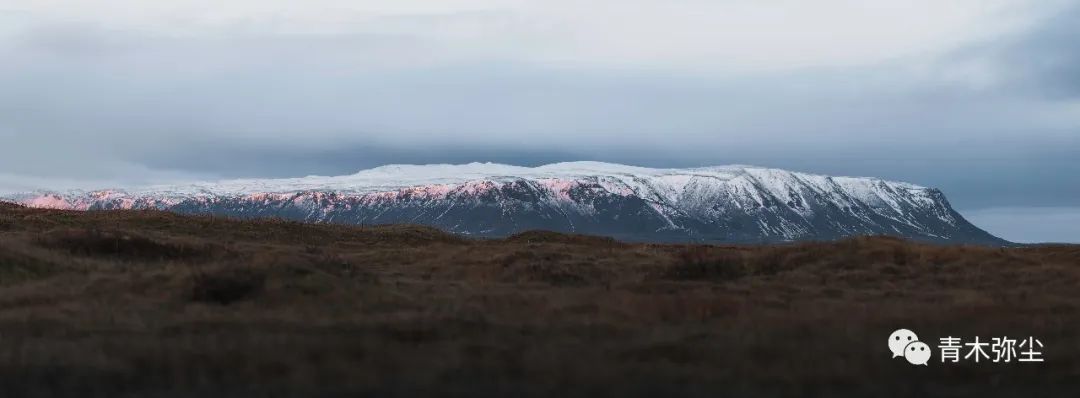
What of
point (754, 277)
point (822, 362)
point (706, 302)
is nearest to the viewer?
point (822, 362)

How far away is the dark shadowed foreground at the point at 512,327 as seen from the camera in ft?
43.8

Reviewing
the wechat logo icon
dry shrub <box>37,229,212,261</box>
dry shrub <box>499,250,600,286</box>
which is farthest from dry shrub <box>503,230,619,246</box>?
the wechat logo icon

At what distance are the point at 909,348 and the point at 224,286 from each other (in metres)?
15.1

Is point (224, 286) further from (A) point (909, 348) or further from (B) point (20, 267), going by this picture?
(A) point (909, 348)

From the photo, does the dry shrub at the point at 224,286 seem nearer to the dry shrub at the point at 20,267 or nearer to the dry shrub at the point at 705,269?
the dry shrub at the point at 20,267

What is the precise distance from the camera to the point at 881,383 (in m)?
13.4

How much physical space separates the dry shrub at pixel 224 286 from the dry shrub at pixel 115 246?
12.9 metres

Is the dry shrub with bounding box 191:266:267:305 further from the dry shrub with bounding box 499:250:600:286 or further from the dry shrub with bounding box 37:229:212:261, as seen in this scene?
the dry shrub with bounding box 37:229:212:261

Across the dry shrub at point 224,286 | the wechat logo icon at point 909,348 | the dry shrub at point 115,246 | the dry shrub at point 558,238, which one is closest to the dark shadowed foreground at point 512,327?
the dry shrub at point 224,286

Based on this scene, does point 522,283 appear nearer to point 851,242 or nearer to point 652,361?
point 652,361

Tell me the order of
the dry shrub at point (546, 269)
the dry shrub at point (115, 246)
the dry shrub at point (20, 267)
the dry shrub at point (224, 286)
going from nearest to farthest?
1. the dry shrub at point (224, 286)
2. the dry shrub at point (20, 267)
3. the dry shrub at point (546, 269)
4. the dry shrub at point (115, 246)

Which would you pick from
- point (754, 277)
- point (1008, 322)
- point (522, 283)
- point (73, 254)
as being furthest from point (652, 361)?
point (73, 254)

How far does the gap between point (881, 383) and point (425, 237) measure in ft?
166

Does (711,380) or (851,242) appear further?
(851,242)
